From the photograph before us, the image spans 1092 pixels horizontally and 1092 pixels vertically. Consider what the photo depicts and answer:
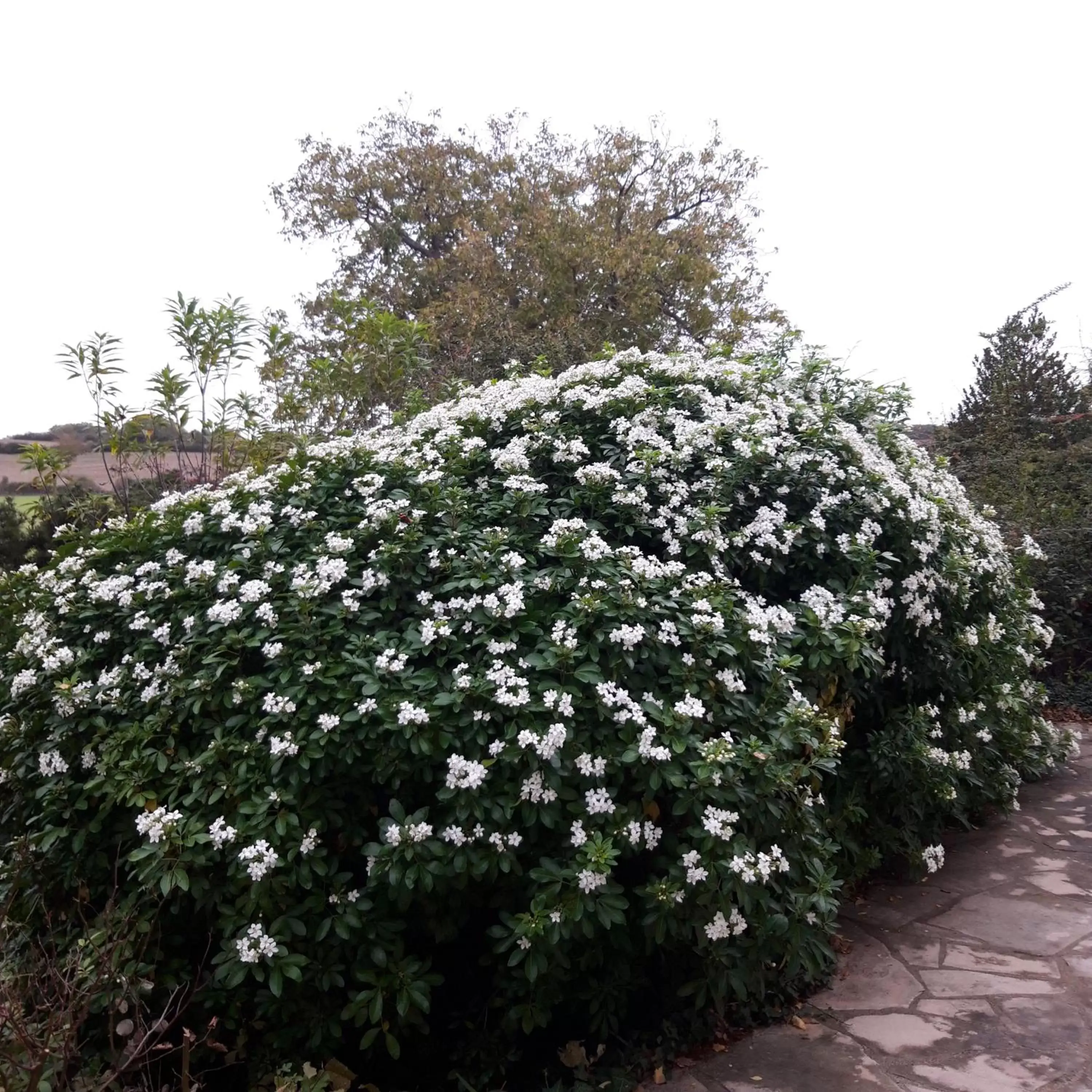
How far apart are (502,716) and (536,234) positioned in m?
14.4

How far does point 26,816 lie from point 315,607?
1250mm

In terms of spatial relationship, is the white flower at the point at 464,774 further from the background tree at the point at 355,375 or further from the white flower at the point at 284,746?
the background tree at the point at 355,375

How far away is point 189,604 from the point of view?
122 inches

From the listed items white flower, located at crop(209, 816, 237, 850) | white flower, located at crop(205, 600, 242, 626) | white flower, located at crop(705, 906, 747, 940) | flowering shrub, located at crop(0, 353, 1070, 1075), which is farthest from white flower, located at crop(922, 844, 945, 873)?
white flower, located at crop(205, 600, 242, 626)

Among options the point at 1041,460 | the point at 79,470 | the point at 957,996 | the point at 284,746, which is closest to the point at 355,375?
the point at 284,746

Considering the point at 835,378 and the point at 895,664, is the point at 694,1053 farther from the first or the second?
the point at 835,378

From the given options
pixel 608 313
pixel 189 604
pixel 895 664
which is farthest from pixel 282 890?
pixel 608 313

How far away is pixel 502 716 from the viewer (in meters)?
2.54

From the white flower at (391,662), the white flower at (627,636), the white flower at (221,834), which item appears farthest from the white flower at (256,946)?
the white flower at (627,636)

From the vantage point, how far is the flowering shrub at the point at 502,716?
8.16 ft

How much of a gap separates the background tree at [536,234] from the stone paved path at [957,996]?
33.0 feet

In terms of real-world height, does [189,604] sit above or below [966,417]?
below

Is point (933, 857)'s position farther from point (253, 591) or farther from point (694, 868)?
point (253, 591)

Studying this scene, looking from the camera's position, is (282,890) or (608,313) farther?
(608,313)
